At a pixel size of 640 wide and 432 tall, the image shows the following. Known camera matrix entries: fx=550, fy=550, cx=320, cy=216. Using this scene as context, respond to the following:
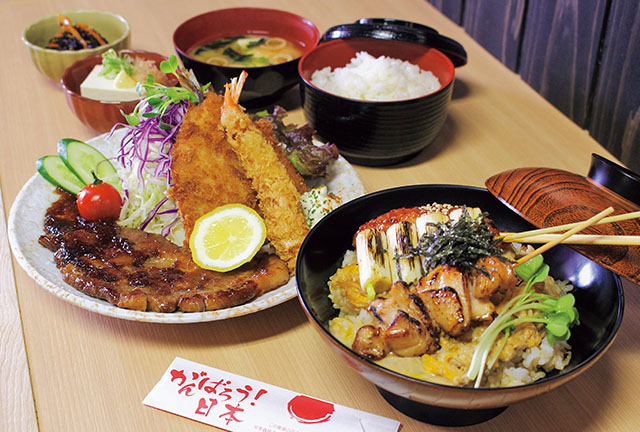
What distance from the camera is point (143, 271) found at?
1.57 meters

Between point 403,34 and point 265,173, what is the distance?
0.94 metres

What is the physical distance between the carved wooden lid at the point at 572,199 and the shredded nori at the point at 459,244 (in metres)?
0.18

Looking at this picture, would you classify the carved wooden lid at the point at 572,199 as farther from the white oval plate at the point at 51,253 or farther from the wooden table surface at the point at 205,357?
the white oval plate at the point at 51,253

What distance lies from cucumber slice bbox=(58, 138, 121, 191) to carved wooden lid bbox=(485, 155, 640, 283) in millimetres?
1341

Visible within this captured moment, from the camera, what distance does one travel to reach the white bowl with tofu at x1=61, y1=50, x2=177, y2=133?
2.15 m

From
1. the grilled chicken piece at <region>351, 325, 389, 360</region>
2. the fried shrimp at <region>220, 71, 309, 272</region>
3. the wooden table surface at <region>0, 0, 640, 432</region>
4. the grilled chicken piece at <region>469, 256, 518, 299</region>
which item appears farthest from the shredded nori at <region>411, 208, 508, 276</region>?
the fried shrimp at <region>220, 71, 309, 272</region>

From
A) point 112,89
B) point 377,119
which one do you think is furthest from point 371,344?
point 112,89

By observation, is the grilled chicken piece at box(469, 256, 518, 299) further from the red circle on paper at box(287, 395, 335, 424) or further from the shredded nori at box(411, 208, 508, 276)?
the red circle on paper at box(287, 395, 335, 424)

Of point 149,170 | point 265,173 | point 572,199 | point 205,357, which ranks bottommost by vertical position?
point 205,357

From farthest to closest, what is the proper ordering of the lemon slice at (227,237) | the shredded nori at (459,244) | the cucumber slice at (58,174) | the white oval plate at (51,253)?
the cucumber slice at (58,174), the lemon slice at (227,237), the white oval plate at (51,253), the shredded nori at (459,244)

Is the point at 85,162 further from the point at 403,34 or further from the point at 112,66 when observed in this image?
the point at 403,34

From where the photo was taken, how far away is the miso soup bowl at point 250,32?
229 centimetres

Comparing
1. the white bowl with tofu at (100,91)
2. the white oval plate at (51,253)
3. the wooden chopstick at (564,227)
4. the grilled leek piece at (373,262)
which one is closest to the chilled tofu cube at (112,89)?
the white bowl with tofu at (100,91)

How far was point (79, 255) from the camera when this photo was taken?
1.59 meters
